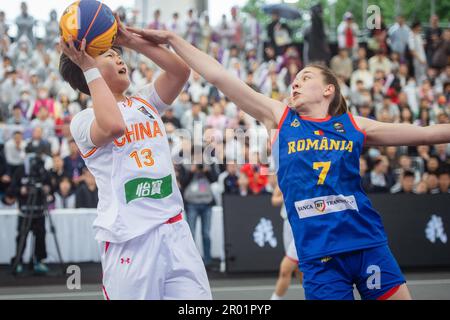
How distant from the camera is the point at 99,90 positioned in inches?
163

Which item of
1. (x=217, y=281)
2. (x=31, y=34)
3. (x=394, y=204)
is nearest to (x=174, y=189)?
→ (x=217, y=281)

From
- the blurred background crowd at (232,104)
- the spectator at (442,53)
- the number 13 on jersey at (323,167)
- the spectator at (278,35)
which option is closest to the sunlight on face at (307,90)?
the number 13 on jersey at (323,167)

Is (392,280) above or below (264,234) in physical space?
above

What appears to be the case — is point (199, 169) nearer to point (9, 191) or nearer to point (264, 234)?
point (264, 234)

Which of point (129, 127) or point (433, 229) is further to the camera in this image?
point (433, 229)

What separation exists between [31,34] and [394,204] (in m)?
11.3

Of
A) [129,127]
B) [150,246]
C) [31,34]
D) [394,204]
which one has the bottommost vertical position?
[394,204]

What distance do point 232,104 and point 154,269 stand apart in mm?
13138

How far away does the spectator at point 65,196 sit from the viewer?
13.4 meters

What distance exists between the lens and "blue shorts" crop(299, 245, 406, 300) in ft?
14.0

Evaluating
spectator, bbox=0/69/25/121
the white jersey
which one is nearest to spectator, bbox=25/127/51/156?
spectator, bbox=0/69/25/121

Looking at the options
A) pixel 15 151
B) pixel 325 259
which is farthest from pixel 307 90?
pixel 15 151
